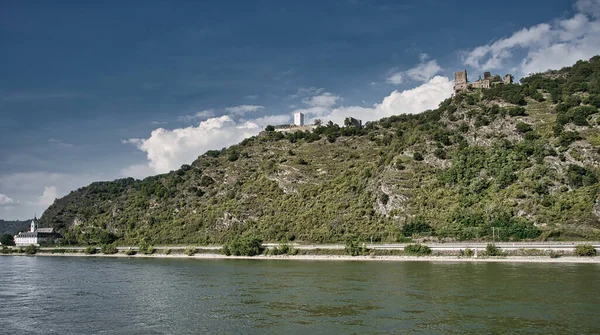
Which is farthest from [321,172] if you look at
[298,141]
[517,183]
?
[517,183]

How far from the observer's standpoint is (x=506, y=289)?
3928 centimetres

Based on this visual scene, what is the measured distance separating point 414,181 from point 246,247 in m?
35.5

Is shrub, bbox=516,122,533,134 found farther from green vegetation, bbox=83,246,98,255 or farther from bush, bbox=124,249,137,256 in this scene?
green vegetation, bbox=83,246,98,255

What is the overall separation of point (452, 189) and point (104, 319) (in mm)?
68982

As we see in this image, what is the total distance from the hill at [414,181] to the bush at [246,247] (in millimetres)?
6928

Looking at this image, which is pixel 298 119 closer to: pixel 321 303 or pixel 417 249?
pixel 417 249

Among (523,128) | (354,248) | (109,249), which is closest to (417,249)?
(354,248)

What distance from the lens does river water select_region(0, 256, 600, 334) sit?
2833 centimetres

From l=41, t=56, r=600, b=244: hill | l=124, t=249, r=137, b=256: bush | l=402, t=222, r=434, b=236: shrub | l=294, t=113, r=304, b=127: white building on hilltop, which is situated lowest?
l=124, t=249, r=137, b=256: bush

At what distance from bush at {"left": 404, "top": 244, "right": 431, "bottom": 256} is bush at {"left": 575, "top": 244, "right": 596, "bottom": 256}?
66.0 ft

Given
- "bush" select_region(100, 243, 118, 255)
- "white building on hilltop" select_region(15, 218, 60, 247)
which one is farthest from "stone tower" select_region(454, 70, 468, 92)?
"white building on hilltop" select_region(15, 218, 60, 247)

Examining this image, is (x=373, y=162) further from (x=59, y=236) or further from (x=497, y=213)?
(x=59, y=236)

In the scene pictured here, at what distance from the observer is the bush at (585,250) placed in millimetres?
60469

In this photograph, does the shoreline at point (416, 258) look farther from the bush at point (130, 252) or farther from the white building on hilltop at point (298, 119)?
the white building on hilltop at point (298, 119)
